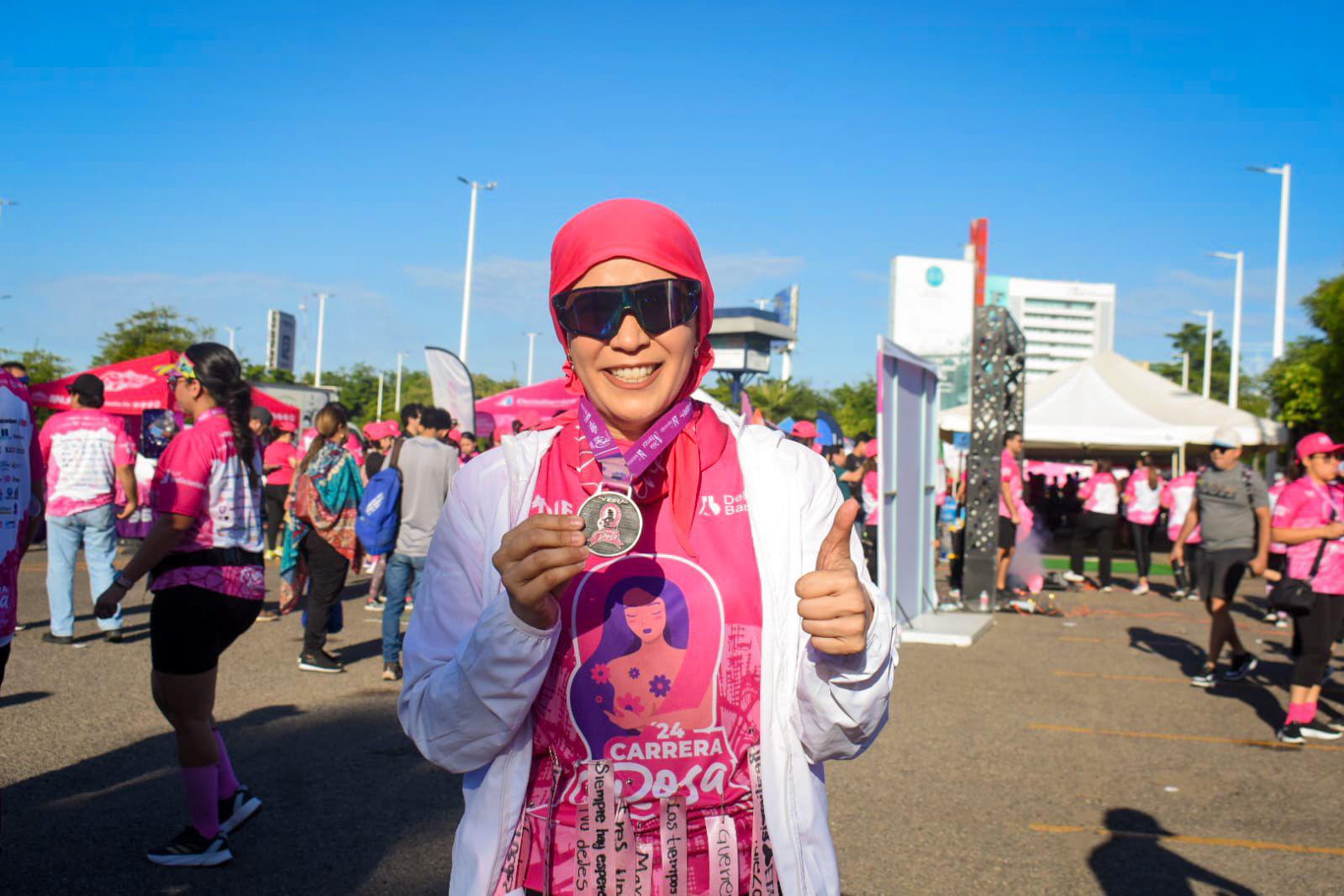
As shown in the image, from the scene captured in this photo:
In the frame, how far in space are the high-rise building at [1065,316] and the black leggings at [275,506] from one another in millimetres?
167921

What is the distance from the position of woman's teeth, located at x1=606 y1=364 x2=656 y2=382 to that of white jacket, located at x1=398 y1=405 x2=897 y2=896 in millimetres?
200

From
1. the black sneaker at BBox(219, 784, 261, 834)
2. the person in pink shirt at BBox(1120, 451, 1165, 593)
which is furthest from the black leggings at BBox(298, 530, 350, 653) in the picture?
the person in pink shirt at BBox(1120, 451, 1165, 593)

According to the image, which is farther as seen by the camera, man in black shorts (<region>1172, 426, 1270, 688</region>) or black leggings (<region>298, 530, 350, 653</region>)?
man in black shorts (<region>1172, 426, 1270, 688</region>)

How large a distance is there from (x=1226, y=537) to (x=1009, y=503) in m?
4.38

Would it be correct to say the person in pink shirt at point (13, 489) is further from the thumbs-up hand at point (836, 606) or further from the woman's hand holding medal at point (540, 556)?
the thumbs-up hand at point (836, 606)

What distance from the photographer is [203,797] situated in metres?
4.23

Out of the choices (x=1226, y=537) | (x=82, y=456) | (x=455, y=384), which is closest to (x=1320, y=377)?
(x=1226, y=537)

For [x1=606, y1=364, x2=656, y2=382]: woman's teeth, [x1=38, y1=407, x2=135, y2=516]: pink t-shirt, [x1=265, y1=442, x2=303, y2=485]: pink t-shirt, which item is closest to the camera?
[x1=606, y1=364, x2=656, y2=382]: woman's teeth

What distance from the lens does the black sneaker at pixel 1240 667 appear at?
8789 mm

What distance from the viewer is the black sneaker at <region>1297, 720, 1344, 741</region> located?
6.92 meters

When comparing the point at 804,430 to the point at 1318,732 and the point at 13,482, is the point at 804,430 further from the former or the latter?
the point at 13,482

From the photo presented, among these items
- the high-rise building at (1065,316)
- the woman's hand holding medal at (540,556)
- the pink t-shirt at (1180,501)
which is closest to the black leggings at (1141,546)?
the pink t-shirt at (1180,501)

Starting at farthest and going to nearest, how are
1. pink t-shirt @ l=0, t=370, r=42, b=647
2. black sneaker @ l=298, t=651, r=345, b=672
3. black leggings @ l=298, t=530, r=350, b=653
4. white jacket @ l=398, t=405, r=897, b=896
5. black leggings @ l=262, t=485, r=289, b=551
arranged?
black leggings @ l=262, t=485, r=289, b=551 < black sneaker @ l=298, t=651, r=345, b=672 < black leggings @ l=298, t=530, r=350, b=653 < pink t-shirt @ l=0, t=370, r=42, b=647 < white jacket @ l=398, t=405, r=897, b=896

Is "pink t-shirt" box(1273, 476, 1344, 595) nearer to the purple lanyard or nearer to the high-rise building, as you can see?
the purple lanyard
